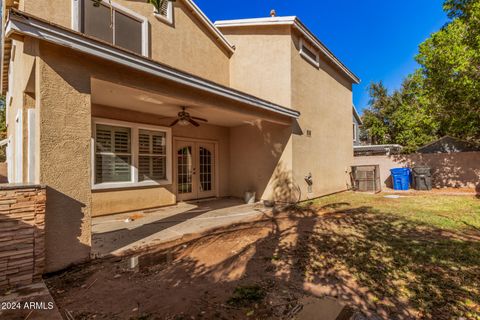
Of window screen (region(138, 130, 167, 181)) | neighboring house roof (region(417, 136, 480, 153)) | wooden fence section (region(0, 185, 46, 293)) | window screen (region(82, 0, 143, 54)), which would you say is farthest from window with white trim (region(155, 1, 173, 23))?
neighboring house roof (region(417, 136, 480, 153))

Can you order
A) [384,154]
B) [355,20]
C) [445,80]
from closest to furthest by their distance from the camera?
[445,80] < [384,154] < [355,20]

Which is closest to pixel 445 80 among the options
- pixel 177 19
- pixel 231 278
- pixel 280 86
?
pixel 280 86

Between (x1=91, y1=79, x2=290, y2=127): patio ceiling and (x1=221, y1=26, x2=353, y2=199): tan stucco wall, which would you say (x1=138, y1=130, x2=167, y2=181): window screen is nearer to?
(x1=91, y1=79, x2=290, y2=127): patio ceiling

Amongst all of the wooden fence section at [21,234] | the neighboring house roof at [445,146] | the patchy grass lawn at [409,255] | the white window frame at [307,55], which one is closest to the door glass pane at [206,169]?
the patchy grass lawn at [409,255]

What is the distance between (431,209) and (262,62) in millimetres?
7584

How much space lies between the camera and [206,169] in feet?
32.1

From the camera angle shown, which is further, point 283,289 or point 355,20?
point 355,20

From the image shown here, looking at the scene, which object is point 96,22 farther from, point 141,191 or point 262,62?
point 262,62

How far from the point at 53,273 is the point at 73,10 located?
6665 mm

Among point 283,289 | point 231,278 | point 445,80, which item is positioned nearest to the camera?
point 283,289

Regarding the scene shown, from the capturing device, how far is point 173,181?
332 inches

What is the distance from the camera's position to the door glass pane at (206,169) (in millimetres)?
9625

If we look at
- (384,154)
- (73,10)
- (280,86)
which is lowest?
(384,154)

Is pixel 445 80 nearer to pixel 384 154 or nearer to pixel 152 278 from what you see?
pixel 384 154
